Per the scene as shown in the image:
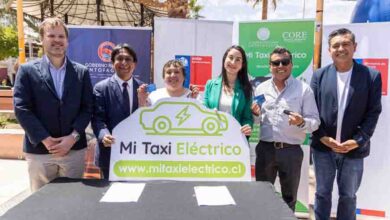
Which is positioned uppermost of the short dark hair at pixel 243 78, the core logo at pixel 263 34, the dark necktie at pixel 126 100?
the core logo at pixel 263 34

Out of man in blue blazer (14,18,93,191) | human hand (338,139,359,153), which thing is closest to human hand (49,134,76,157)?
man in blue blazer (14,18,93,191)

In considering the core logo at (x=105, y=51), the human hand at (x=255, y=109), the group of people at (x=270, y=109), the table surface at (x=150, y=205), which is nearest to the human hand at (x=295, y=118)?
the group of people at (x=270, y=109)

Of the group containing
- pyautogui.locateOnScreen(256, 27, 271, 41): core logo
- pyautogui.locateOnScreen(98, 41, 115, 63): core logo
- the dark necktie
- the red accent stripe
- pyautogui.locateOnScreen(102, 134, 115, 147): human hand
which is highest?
pyautogui.locateOnScreen(256, 27, 271, 41): core logo

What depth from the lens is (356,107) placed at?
9.37 ft

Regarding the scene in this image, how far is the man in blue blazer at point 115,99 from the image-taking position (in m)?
2.81

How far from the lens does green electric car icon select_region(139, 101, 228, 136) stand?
2683 mm

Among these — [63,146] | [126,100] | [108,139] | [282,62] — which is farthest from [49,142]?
[282,62]

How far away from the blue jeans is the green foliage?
18.6 m

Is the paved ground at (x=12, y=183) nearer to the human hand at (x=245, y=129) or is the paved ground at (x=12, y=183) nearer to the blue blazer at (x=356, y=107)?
the human hand at (x=245, y=129)

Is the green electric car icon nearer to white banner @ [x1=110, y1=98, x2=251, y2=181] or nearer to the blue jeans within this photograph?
white banner @ [x1=110, y1=98, x2=251, y2=181]

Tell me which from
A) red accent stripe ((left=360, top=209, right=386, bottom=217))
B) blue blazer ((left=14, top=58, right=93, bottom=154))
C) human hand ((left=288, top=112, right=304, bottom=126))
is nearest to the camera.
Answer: blue blazer ((left=14, top=58, right=93, bottom=154))

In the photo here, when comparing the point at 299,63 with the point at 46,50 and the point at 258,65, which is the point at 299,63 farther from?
the point at 46,50

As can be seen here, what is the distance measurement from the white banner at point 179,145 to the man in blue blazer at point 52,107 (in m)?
0.30

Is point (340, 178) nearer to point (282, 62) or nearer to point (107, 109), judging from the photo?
point (282, 62)
